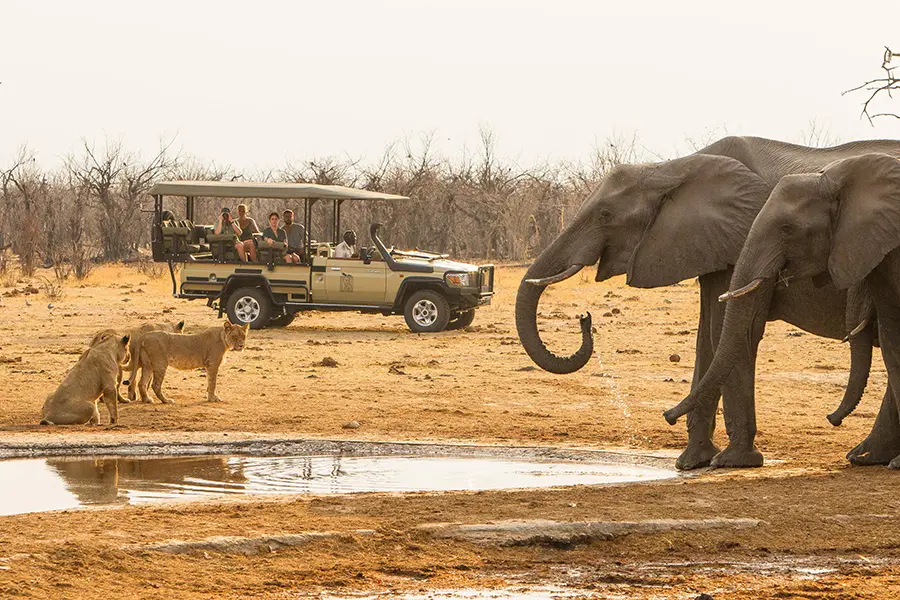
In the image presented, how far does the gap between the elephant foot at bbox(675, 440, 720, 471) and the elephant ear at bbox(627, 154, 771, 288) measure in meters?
1.27

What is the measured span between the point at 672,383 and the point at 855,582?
10.9 meters

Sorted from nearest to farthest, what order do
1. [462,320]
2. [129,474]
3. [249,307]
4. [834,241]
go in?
[834,241]
[129,474]
[249,307]
[462,320]

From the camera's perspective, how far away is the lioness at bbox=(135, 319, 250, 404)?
1482 centimetres

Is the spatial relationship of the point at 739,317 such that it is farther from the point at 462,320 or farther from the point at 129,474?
the point at 462,320

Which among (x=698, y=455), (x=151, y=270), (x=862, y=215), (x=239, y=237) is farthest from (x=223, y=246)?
(x=151, y=270)

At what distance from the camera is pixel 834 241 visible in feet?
33.1

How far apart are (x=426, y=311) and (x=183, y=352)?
8.88 metres

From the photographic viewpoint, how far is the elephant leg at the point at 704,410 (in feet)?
37.0

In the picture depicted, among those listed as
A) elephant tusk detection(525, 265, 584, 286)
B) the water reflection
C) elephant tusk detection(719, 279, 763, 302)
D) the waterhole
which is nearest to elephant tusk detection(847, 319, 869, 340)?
elephant tusk detection(719, 279, 763, 302)

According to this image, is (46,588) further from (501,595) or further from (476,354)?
(476,354)

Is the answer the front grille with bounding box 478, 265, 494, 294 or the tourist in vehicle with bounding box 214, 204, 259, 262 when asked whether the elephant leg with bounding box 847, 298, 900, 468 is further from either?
the tourist in vehicle with bounding box 214, 204, 259, 262

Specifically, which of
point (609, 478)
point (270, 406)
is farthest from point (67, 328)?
point (609, 478)

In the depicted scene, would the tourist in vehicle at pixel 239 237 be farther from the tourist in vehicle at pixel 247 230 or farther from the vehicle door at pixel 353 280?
the vehicle door at pixel 353 280

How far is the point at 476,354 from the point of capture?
2092cm
